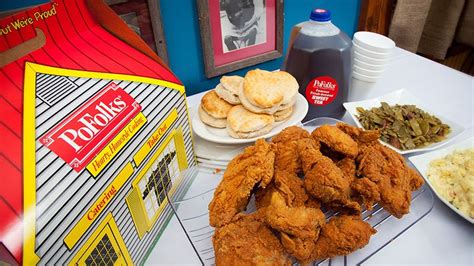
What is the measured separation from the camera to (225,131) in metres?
0.92

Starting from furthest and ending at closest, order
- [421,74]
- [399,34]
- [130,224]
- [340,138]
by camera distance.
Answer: [399,34], [421,74], [340,138], [130,224]

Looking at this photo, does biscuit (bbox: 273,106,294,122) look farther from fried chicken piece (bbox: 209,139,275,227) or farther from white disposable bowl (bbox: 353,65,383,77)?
white disposable bowl (bbox: 353,65,383,77)

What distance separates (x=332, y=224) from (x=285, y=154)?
0.64ft

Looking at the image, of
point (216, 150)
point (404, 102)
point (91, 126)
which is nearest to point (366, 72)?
point (404, 102)

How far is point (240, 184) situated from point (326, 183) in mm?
176

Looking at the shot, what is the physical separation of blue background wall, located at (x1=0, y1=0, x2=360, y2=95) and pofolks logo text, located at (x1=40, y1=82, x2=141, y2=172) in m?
0.48

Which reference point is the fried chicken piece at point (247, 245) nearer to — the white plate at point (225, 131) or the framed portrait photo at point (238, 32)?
the white plate at point (225, 131)

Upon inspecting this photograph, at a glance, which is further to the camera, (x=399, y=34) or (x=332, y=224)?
(x=399, y=34)

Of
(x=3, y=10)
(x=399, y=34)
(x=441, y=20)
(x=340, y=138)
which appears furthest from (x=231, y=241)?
(x=441, y=20)

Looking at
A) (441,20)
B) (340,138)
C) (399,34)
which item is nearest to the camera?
(340,138)

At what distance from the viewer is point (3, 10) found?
2.66ft

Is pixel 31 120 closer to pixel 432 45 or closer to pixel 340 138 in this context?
pixel 340 138

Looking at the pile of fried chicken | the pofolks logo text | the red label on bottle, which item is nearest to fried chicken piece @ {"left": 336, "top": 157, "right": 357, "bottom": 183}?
the pile of fried chicken

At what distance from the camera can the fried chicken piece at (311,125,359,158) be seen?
0.72 metres
